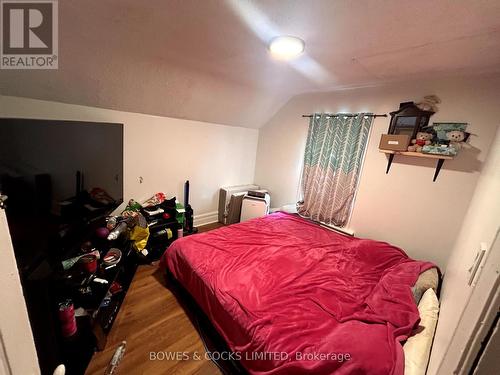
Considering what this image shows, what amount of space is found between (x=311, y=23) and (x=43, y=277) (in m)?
2.07

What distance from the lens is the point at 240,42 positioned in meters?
1.54

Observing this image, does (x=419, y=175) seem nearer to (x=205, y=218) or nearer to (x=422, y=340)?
(x=422, y=340)

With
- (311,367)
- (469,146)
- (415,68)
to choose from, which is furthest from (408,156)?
(311,367)

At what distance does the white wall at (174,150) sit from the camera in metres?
1.91

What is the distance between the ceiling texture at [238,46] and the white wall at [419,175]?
16 cm

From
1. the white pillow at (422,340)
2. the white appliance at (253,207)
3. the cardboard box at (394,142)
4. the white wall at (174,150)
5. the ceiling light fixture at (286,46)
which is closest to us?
the white pillow at (422,340)

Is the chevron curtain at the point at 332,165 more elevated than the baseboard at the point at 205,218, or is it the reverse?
the chevron curtain at the point at 332,165

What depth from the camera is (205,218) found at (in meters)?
3.52

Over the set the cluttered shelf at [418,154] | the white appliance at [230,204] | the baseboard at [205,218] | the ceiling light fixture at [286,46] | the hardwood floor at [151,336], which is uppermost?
the ceiling light fixture at [286,46]

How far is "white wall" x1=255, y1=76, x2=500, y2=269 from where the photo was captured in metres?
1.79

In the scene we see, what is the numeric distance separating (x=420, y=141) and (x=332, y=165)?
0.95 m

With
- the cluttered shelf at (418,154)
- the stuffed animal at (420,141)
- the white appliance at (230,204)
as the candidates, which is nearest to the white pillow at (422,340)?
the cluttered shelf at (418,154)

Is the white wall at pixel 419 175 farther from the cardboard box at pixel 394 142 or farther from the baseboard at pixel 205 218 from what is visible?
the baseboard at pixel 205 218

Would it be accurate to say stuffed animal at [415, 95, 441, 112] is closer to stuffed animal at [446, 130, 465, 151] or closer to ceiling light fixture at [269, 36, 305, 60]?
stuffed animal at [446, 130, 465, 151]
